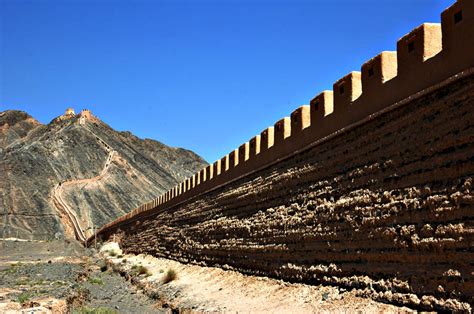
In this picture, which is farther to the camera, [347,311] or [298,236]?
[298,236]

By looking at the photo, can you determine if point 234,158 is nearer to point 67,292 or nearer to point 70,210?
point 67,292

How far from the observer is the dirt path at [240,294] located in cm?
707

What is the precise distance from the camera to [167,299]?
11727 millimetres

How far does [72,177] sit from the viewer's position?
5109 cm

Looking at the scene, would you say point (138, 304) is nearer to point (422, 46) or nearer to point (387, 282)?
point (387, 282)

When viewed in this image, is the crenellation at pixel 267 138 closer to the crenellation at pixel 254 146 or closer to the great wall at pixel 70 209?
the crenellation at pixel 254 146

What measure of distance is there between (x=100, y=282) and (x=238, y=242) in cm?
624

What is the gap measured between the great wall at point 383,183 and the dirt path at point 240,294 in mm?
211

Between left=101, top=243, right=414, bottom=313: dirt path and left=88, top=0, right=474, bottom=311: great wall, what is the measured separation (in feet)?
0.69

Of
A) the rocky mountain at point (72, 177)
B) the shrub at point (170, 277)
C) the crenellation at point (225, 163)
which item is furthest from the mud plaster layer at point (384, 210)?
the rocky mountain at point (72, 177)

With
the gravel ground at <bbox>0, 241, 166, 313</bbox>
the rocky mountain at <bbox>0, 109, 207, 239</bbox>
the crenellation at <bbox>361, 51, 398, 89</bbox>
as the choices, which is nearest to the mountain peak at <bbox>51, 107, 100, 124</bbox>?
the rocky mountain at <bbox>0, 109, 207, 239</bbox>

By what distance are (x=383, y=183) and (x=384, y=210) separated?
39 cm

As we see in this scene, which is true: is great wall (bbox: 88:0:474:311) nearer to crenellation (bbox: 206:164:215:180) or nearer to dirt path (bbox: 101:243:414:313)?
dirt path (bbox: 101:243:414:313)

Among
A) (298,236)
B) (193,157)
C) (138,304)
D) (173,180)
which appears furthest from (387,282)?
(193,157)
